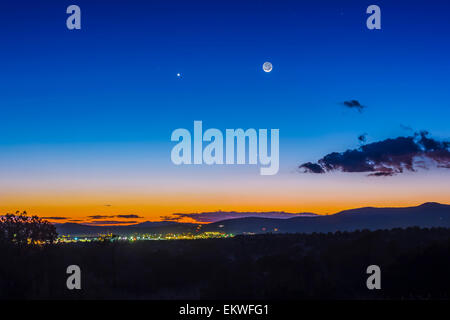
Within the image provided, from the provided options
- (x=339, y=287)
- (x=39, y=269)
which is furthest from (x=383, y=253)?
(x=39, y=269)

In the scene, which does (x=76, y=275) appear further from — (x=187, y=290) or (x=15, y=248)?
(x=15, y=248)

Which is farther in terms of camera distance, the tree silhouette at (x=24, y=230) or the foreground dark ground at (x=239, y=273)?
the tree silhouette at (x=24, y=230)

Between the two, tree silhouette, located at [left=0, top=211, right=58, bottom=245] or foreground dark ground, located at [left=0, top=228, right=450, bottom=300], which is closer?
foreground dark ground, located at [left=0, top=228, right=450, bottom=300]

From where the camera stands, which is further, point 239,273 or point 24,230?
point 24,230
